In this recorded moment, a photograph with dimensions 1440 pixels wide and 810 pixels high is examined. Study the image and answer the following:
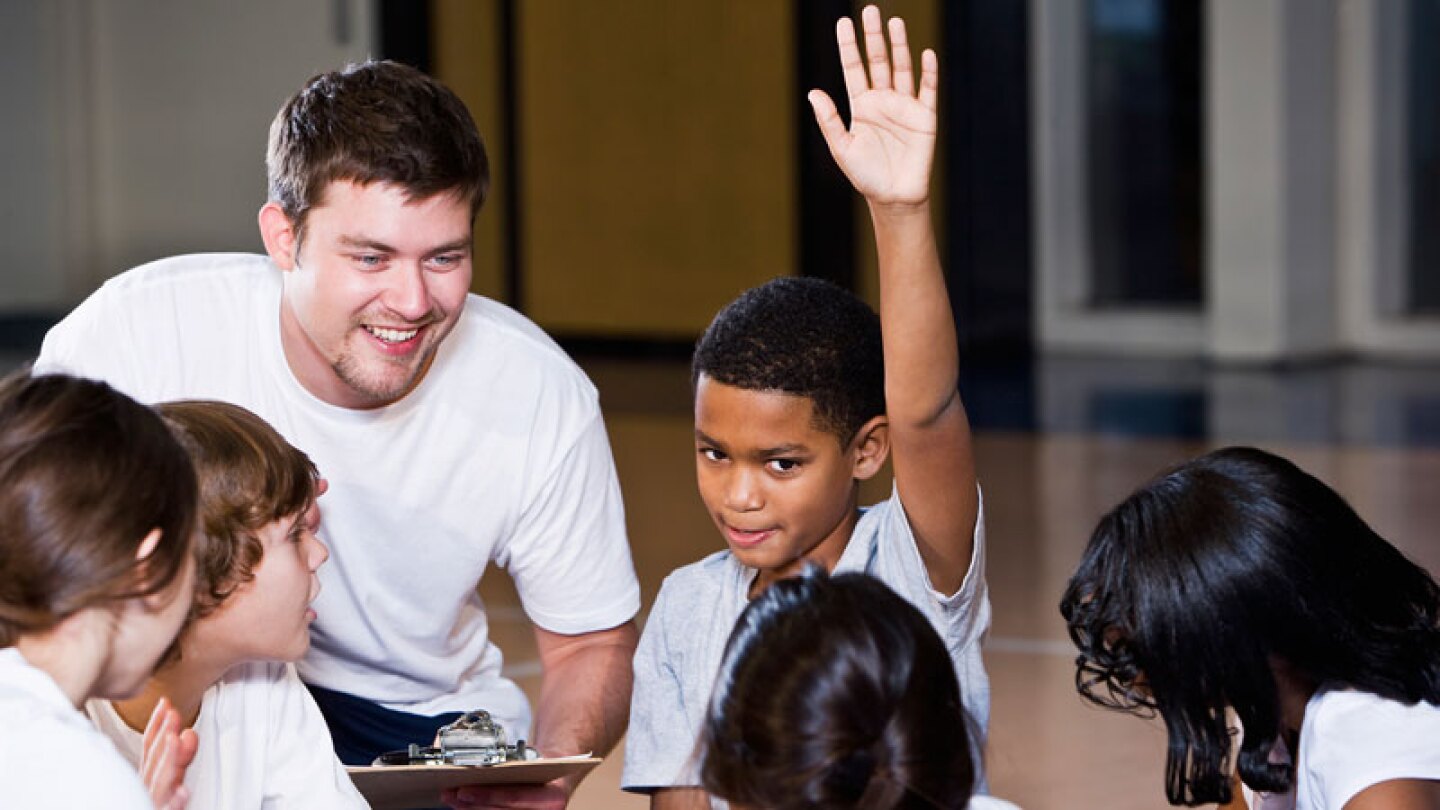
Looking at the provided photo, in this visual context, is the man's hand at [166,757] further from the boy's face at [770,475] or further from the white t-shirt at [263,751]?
the boy's face at [770,475]

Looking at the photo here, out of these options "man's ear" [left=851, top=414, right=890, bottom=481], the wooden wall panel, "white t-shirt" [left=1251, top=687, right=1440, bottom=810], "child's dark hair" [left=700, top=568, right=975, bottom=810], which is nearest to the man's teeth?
"man's ear" [left=851, top=414, right=890, bottom=481]

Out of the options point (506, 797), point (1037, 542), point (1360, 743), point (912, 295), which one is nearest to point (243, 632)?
point (506, 797)

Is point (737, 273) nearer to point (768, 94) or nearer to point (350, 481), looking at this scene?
point (768, 94)

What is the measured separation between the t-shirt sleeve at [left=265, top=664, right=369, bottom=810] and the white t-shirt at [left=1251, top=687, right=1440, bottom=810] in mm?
888

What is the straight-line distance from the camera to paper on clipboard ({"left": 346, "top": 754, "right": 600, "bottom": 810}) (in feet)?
6.54

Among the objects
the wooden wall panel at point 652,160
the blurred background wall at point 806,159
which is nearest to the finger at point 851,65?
the blurred background wall at point 806,159

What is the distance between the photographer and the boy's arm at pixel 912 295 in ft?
6.11

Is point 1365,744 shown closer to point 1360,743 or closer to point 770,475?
point 1360,743

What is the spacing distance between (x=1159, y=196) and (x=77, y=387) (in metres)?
7.89

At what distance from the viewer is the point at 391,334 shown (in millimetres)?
2295

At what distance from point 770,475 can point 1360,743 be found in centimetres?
59

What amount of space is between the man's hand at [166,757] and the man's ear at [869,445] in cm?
68

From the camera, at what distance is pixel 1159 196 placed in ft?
29.7

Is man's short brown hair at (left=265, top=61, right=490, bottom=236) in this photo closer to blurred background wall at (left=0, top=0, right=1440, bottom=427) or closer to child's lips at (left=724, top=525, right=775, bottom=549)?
child's lips at (left=724, top=525, right=775, bottom=549)
